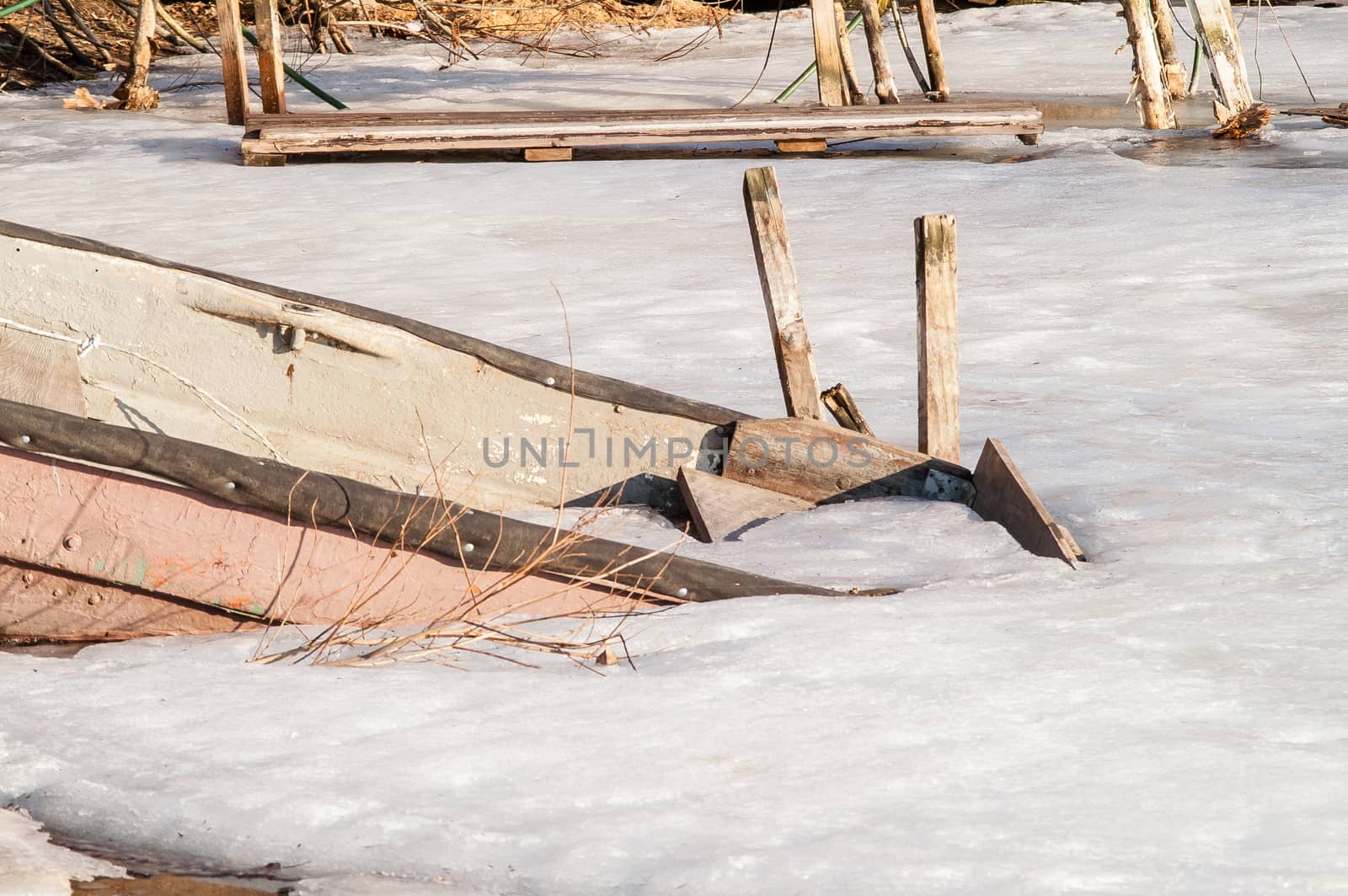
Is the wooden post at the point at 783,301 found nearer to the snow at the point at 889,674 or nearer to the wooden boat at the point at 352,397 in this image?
the wooden boat at the point at 352,397

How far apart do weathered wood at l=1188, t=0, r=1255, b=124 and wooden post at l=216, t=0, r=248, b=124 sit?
6750 mm

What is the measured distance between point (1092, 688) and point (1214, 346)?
303cm

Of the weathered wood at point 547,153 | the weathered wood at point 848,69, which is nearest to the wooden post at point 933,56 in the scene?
the weathered wood at point 848,69

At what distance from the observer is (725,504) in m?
3.62

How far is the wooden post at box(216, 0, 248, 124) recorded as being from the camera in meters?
9.26

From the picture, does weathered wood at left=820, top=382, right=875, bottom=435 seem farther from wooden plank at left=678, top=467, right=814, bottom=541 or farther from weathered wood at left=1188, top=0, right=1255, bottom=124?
weathered wood at left=1188, top=0, right=1255, bottom=124

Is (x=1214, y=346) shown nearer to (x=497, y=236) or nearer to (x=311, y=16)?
(x=497, y=236)

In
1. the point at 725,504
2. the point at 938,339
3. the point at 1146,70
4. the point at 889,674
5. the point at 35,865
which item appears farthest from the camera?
the point at 1146,70

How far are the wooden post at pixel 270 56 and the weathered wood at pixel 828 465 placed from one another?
21.9 ft

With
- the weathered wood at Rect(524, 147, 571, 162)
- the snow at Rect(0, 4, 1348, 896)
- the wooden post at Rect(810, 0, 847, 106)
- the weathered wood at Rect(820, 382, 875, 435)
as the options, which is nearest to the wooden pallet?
the weathered wood at Rect(524, 147, 571, 162)

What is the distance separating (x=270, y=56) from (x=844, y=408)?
683 cm

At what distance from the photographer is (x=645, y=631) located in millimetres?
2822

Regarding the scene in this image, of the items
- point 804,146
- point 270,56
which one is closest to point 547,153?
point 804,146

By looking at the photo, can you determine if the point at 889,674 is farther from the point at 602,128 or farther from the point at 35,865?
the point at 602,128
